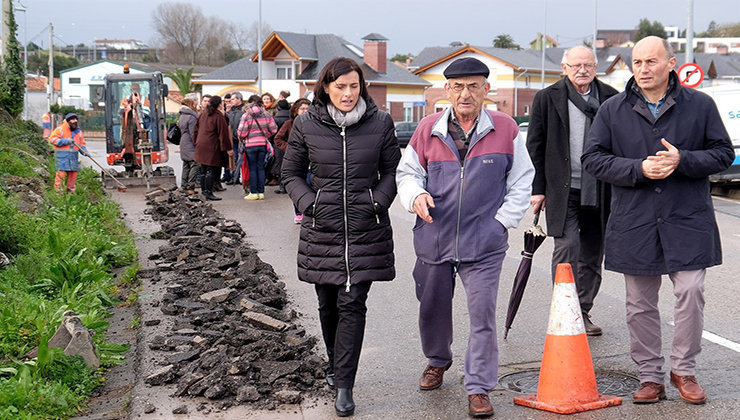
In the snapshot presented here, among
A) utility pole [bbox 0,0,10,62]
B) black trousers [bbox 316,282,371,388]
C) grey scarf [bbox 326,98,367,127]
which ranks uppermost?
utility pole [bbox 0,0,10,62]

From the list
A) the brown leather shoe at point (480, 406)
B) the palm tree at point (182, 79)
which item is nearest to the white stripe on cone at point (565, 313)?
the brown leather shoe at point (480, 406)

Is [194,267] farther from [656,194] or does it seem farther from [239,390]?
[656,194]

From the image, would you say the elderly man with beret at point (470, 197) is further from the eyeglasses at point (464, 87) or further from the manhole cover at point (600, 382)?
the manhole cover at point (600, 382)

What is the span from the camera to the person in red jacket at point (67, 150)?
56.2ft

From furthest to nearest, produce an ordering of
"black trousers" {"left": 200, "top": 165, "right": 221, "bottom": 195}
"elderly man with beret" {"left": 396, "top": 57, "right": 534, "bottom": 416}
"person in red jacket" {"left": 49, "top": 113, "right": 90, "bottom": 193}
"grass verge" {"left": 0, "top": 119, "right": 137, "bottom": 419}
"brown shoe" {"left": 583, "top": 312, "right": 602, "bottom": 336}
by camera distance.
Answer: "black trousers" {"left": 200, "top": 165, "right": 221, "bottom": 195}
"person in red jacket" {"left": 49, "top": 113, "right": 90, "bottom": 193}
"brown shoe" {"left": 583, "top": 312, "right": 602, "bottom": 336}
"grass verge" {"left": 0, "top": 119, "right": 137, "bottom": 419}
"elderly man with beret" {"left": 396, "top": 57, "right": 534, "bottom": 416}

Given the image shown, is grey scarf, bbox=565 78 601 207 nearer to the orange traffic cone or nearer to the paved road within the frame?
the paved road

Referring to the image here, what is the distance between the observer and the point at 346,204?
5.55 metres

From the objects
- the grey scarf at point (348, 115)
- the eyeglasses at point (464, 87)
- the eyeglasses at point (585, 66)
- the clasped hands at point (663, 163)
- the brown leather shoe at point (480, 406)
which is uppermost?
the eyeglasses at point (585, 66)

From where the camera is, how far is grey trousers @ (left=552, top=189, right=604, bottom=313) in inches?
275

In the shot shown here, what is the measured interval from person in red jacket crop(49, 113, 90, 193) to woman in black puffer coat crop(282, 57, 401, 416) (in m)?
12.5

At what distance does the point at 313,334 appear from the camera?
7.41 meters

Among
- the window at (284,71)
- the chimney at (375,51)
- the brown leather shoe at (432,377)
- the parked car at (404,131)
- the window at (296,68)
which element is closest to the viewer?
the brown leather shoe at (432,377)

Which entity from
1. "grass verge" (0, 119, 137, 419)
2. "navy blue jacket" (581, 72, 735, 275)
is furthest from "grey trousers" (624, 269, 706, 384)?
"grass verge" (0, 119, 137, 419)

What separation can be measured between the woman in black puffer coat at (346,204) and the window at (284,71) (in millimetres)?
65942
